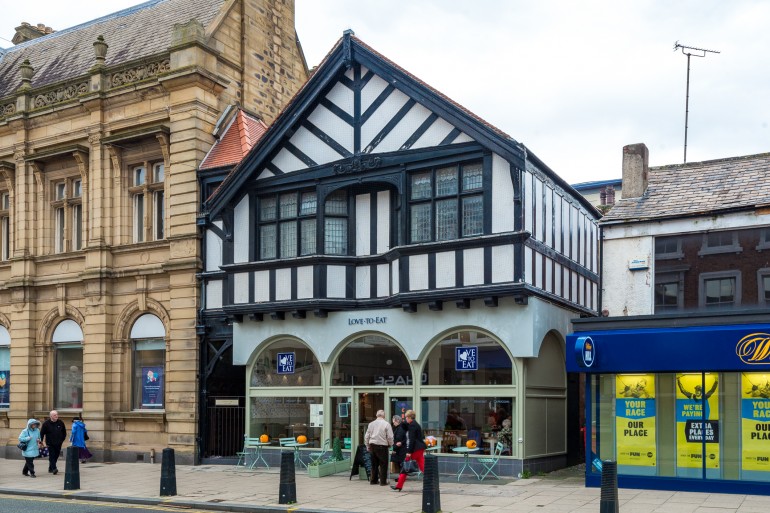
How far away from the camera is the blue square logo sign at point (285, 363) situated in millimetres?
21469

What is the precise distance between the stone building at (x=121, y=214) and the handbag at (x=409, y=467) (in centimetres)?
729

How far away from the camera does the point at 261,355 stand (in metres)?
21.9

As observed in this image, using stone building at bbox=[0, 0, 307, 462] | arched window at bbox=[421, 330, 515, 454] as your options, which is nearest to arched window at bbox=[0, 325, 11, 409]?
stone building at bbox=[0, 0, 307, 462]

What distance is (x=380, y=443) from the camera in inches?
676

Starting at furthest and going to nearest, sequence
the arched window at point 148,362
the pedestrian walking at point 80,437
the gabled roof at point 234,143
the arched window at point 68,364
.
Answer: the arched window at point 68,364 → the arched window at point 148,362 → the gabled roof at point 234,143 → the pedestrian walking at point 80,437

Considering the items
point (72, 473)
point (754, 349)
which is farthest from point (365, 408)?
point (754, 349)

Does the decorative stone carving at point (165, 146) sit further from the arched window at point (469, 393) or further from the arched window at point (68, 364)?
the arched window at point (469, 393)

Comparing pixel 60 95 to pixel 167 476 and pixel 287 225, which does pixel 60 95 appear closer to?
pixel 287 225

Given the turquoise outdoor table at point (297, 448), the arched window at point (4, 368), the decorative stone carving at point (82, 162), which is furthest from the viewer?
the arched window at point (4, 368)

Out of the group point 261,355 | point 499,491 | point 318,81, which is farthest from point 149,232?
point 499,491

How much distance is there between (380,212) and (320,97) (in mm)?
3125

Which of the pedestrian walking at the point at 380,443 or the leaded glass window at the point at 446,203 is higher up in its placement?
the leaded glass window at the point at 446,203

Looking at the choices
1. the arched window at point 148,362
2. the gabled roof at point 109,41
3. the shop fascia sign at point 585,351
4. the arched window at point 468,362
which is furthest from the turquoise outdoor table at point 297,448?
the gabled roof at point 109,41

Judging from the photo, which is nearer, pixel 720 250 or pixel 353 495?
pixel 353 495
